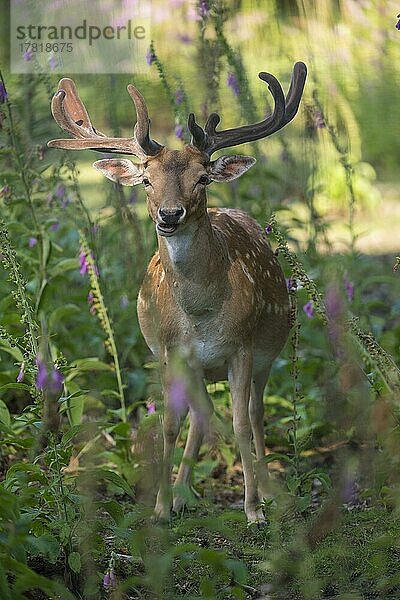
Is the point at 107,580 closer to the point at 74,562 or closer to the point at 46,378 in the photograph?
the point at 74,562

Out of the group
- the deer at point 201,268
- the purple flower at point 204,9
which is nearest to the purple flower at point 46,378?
the deer at point 201,268

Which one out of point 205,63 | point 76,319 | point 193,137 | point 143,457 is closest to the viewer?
point 143,457

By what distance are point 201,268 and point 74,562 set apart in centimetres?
154

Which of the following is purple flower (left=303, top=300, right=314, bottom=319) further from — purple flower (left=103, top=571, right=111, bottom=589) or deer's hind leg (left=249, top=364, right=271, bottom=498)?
purple flower (left=103, top=571, right=111, bottom=589)

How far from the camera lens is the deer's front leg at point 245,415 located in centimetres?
498

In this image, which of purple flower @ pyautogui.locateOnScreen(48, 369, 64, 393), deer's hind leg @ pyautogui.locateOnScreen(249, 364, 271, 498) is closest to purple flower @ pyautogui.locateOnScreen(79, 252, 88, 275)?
deer's hind leg @ pyautogui.locateOnScreen(249, 364, 271, 498)

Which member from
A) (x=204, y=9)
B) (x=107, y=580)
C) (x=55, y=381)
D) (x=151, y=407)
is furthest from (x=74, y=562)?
(x=204, y=9)

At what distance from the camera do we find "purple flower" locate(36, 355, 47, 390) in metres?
3.73

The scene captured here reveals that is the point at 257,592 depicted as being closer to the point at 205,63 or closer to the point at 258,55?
the point at 205,63

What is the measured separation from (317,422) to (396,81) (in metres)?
3.75

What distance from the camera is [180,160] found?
15.4 ft

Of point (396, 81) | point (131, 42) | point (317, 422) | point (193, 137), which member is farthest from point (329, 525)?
point (396, 81)

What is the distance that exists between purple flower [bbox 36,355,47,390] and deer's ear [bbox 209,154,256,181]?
1370 mm

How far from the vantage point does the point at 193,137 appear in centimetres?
470
